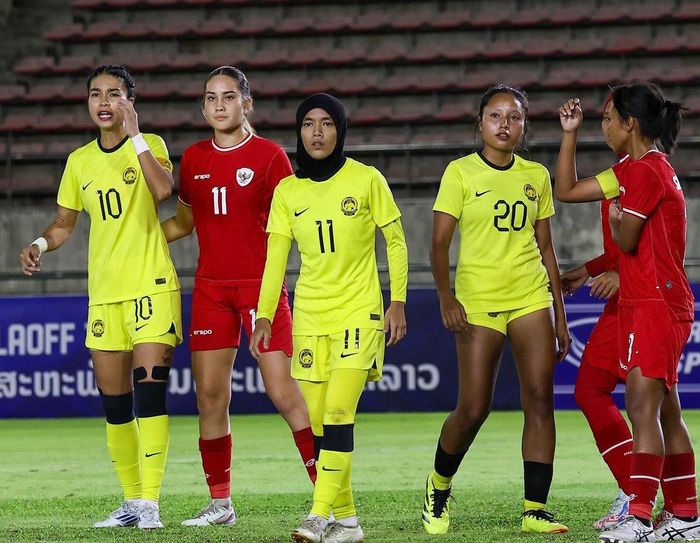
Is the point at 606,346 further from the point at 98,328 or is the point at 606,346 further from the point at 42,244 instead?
the point at 42,244

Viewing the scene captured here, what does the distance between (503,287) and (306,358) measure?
0.91 meters

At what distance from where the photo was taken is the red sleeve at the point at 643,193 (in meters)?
4.95

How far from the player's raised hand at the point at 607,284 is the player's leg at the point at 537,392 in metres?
0.28

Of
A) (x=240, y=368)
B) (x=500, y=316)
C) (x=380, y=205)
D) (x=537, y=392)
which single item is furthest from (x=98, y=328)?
(x=240, y=368)

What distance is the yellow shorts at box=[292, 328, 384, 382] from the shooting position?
5.05 meters

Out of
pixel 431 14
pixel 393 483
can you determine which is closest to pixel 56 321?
pixel 393 483

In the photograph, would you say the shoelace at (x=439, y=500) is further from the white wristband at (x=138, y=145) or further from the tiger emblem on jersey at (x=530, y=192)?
the white wristband at (x=138, y=145)

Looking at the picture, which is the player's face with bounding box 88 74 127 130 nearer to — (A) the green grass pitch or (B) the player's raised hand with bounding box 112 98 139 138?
(B) the player's raised hand with bounding box 112 98 139 138

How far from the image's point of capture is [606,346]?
5570 mm

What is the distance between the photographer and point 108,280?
18.5ft

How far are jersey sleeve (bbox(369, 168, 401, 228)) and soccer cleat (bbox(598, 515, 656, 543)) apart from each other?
4.98ft

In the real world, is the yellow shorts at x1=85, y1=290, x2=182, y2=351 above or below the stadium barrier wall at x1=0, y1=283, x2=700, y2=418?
above

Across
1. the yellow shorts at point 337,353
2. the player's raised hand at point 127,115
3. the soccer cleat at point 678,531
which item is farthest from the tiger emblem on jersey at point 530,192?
the player's raised hand at point 127,115

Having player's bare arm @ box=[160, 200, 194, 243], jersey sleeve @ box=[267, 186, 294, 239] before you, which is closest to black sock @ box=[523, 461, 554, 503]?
jersey sleeve @ box=[267, 186, 294, 239]
